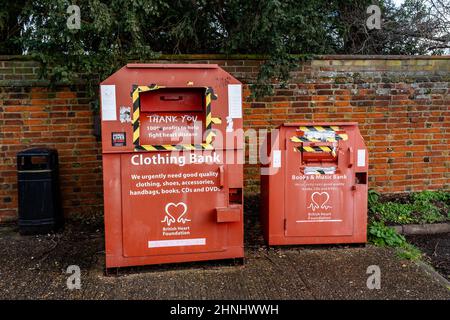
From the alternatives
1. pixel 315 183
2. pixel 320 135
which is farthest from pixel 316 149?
pixel 315 183

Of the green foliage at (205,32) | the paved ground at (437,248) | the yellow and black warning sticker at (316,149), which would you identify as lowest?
the paved ground at (437,248)

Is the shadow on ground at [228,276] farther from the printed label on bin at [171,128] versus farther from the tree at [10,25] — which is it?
the tree at [10,25]

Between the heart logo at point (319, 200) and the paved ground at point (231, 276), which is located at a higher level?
the heart logo at point (319, 200)

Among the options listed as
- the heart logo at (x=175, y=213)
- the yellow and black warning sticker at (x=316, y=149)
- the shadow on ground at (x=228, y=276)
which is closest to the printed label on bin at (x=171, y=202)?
the heart logo at (x=175, y=213)

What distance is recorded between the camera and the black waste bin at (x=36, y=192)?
197 inches

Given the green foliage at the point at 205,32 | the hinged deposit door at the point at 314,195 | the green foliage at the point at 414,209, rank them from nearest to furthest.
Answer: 1. the hinged deposit door at the point at 314,195
2. the green foliage at the point at 205,32
3. the green foliage at the point at 414,209

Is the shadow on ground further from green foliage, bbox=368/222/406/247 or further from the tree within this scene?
the tree

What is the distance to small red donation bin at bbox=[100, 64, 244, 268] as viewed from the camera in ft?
12.3

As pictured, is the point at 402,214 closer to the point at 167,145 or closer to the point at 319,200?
the point at 319,200

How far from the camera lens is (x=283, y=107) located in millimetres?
6012

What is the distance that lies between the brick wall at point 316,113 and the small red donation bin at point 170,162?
6.82 ft

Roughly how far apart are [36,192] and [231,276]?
2.79 m

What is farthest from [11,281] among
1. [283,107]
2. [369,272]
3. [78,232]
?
[283,107]

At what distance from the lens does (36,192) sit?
5.05 meters
